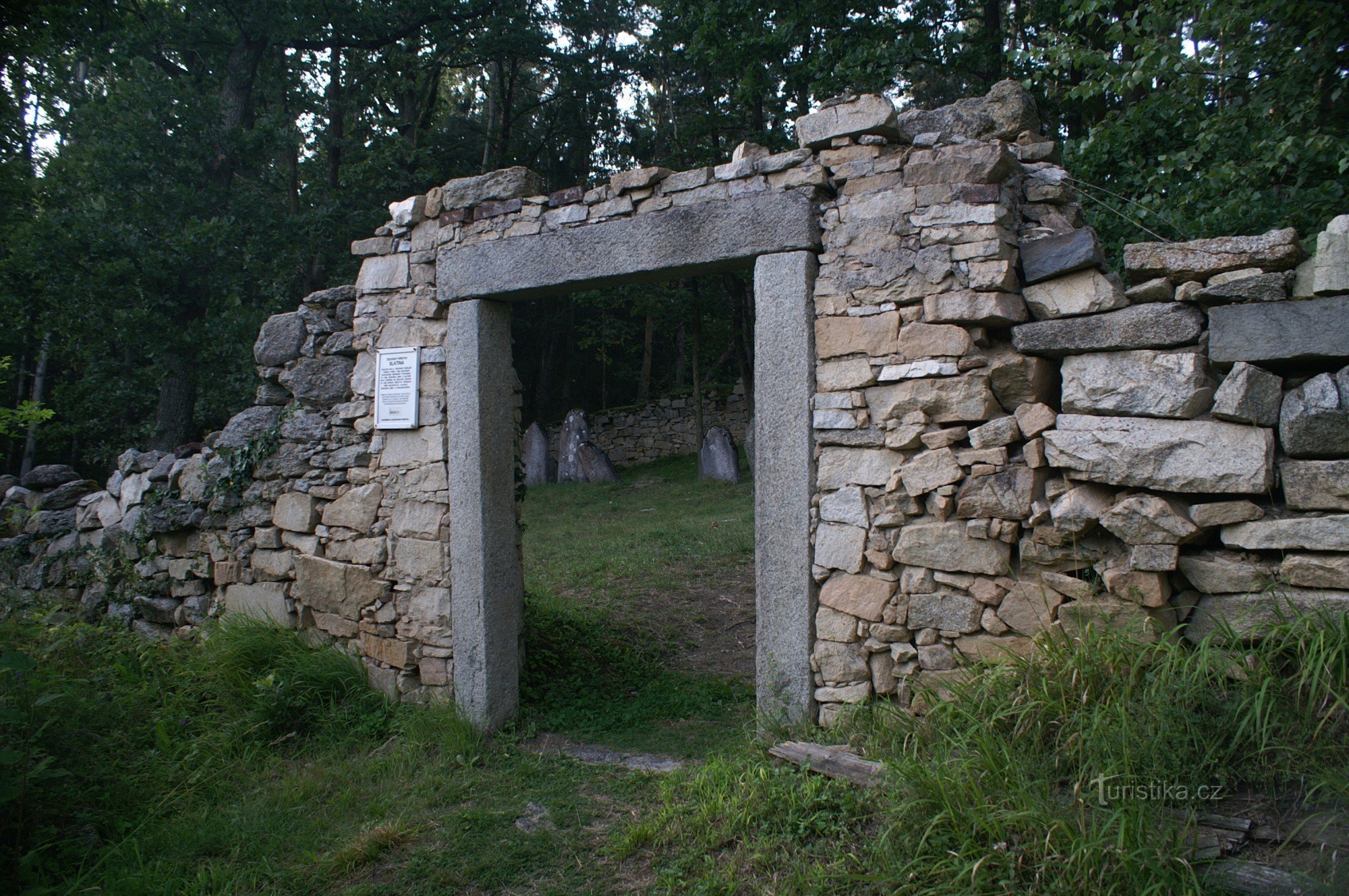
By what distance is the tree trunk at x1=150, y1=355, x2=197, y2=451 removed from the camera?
10570 millimetres

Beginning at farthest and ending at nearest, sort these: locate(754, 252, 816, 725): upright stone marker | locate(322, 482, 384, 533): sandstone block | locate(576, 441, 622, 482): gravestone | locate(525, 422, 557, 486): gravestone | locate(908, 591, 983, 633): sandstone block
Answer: locate(525, 422, 557, 486): gravestone
locate(576, 441, 622, 482): gravestone
locate(322, 482, 384, 533): sandstone block
locate(754, 252, 816, 725): upright stone marker
locate(908, 591, 983, 633): sandstone block

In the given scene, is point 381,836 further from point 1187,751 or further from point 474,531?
point 1187,751

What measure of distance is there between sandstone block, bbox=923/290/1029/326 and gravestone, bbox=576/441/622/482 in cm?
1067

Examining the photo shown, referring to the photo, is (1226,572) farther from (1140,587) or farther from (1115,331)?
(1115,331)

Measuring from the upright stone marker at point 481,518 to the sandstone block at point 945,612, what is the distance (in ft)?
7.56

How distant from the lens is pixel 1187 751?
8.40 feet

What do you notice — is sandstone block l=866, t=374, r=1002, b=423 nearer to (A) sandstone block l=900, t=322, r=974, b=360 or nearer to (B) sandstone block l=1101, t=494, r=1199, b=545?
(A) sandstone block l=900, t=322, r=974, b=360

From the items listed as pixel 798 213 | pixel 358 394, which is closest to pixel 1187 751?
pixel 798 213

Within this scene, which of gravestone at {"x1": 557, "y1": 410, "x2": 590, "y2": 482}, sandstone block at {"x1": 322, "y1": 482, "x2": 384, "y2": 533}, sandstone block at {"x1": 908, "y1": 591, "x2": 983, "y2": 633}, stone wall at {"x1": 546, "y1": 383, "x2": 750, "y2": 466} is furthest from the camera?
stone wall at {"x1": 546, "y1": 383, "x2": 750, "y2": 466}

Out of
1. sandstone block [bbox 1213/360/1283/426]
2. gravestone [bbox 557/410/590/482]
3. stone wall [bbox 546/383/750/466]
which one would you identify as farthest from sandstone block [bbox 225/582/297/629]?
stone wall [bbox 546/383/750/466]

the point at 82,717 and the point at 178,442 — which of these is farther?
the point at 178,442

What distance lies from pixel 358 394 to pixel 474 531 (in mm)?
1220

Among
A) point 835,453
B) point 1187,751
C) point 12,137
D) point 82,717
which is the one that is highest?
point 12,137

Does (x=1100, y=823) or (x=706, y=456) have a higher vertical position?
(x=706, y=456)
